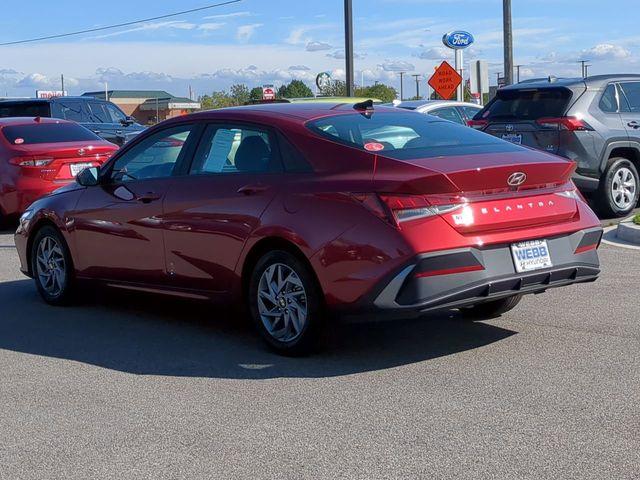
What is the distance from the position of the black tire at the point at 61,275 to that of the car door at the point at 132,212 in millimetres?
171

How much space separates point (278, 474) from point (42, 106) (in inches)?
719

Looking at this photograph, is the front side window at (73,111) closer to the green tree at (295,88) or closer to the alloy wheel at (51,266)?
the alloy wheel at (51,266)

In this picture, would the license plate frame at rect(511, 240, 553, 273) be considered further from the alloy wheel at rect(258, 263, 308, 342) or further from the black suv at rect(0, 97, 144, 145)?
the black suv at rect(0, 97, 144, 145)

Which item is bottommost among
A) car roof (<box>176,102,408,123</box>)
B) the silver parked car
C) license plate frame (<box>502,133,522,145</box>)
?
license plate frame (<box>502,133,522,145</box>)

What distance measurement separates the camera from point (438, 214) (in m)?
5.85

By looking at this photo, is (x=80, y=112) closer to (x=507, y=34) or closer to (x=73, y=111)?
(x=73, y=111)

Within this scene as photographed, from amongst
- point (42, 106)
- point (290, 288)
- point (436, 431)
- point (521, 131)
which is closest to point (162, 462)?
point (436, 431)

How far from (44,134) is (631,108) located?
800cm

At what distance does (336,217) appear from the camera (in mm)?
6059

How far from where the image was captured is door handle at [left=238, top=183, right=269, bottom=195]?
6.60 m

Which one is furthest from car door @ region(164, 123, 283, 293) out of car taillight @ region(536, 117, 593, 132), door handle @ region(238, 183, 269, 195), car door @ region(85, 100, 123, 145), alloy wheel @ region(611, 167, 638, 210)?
car door @ region(85, 100, 123, 145)

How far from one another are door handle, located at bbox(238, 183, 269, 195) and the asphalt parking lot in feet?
3.43

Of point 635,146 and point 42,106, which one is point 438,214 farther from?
point 42,106

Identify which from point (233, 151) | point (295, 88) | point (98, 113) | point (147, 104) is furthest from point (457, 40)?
point (147, 104)
